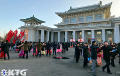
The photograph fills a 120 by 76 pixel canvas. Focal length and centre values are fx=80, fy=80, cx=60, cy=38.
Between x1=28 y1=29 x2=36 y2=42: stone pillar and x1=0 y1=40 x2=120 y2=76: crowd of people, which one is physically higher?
x1=28 y1=29 x2=36 y2=42: stone pillar

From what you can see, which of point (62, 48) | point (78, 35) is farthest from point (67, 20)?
point (62, 48)

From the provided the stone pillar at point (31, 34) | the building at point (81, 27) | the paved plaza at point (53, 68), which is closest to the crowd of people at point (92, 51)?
the paved plaza at point (53, 68)

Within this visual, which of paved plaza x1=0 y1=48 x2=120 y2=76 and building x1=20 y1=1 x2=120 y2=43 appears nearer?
paved plaza x1=0 y1=48 x2=120 y2=76

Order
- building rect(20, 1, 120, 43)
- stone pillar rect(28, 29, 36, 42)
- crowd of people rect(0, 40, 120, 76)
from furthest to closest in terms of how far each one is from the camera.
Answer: stone pillar rect(28, 29, 36, 42) → building rect(20, 1, 120, 43) → crowd of people rect(0, 40, 120, 76)

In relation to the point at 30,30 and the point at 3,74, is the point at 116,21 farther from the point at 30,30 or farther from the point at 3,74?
the point at 30,30

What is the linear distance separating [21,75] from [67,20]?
34.7m

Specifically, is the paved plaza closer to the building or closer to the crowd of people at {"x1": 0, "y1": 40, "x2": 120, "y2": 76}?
the crowd of people at {"x1": 0, "y1": 40, "x2": 120, "y2": 76}

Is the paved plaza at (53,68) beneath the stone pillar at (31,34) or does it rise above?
beneath

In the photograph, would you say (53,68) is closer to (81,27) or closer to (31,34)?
(81,27)

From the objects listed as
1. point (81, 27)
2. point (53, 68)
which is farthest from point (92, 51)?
point (81, 27)

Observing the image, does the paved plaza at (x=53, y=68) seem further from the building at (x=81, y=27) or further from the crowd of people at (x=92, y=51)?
the building at (x=81, y=27)

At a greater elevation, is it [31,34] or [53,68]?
[31,34]

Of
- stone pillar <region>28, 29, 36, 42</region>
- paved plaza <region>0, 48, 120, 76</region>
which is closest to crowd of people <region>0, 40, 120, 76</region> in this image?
paved plaza <region>0, 48, 120, 76</region>

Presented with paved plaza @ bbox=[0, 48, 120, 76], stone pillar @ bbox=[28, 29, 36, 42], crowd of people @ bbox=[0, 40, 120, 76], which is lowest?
paved plaza @ bbox=[0, 48, 120, 76]
